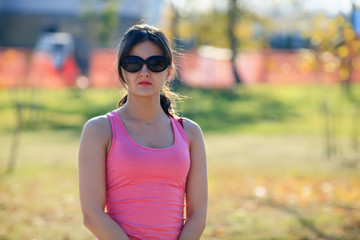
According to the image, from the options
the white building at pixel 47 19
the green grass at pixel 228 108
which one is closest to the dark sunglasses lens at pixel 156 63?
the green grass at pixel 228 108

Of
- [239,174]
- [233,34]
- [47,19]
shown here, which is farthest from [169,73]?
[47,19]

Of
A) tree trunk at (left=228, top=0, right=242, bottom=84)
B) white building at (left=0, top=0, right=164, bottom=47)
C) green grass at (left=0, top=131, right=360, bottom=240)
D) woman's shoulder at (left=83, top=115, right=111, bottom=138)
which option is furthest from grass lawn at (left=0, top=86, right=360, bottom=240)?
white building at (left=0, top=0, right=164, bottom=47)

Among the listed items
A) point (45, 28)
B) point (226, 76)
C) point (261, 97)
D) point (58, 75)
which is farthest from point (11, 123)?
point (45, 28)

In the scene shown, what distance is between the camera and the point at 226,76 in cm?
3059

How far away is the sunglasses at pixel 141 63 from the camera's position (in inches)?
112

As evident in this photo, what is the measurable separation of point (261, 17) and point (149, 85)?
2717cm

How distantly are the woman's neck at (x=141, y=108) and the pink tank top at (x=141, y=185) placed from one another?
0.14m

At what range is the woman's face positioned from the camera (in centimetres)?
287

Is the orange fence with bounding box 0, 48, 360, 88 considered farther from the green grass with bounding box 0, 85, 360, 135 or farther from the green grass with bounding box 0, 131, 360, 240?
the green grass with bounding box 0, 131, 360, 240

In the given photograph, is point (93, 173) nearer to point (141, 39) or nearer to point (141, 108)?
point (141, 108)

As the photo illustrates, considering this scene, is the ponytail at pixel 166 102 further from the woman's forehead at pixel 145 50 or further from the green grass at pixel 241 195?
the green grass at pixel 241 195

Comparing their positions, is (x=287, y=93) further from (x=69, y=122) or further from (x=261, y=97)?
(x=69, y=122)

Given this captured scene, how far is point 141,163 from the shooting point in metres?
2.71

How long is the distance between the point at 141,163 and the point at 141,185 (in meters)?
0.11
